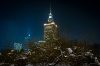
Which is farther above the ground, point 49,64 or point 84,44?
point 84,44

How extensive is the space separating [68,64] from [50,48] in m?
2.23

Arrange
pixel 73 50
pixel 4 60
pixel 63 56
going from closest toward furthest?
pixel 63 56
pixel 73 50
pixel 4 60

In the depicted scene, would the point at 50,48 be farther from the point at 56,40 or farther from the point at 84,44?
the point at 84,44

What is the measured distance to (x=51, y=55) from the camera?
53.6 ft

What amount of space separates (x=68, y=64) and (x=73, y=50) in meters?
1.28

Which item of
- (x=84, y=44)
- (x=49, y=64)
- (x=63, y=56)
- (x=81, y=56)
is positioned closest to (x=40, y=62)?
(x=49, y=64)

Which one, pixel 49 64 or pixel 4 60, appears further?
pixel 4 60

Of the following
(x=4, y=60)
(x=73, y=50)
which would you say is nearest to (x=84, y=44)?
(x=73, y=50)

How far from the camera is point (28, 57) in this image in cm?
1798

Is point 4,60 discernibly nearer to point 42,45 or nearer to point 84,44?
point 42,45

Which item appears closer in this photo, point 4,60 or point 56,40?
point 56,40

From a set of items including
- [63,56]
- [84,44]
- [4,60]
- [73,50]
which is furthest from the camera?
[4,60]

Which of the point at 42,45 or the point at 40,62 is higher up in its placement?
the point at 42,45

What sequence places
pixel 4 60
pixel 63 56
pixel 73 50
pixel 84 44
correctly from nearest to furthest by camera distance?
pixel 63 56 < pixel 73 50 < pixel 84 44 < pixel 4 60
